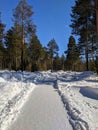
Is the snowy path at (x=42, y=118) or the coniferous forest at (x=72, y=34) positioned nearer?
the snowy path at (x=42, y=118)

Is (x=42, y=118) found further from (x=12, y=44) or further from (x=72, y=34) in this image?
(x=12, y=44)

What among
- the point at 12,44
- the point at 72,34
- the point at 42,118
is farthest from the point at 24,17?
the point at 42,118

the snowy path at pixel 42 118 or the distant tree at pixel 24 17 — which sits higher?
the distant tree at pixel 24 17

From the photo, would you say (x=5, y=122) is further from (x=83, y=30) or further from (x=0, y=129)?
(x=83, y=30)

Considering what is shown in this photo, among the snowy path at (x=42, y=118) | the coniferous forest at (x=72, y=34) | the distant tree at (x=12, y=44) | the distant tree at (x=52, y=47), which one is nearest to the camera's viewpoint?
the snowy path at (x=42, y=118)

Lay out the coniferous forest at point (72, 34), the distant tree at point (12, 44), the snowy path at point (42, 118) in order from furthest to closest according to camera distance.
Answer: the distant tree at point (12, 44) → the coniferous forest at point (72, 34) → the snowy path at point (42, 118)

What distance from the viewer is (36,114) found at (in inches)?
328

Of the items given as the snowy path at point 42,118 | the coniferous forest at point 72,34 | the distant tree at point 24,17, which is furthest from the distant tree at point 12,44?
the snowy path at point 42,118

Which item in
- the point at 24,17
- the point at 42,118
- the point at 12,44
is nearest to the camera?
the point at 42,118

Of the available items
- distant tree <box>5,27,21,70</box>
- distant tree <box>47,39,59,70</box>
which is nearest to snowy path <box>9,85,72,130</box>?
distant tree <box>5,27,21,70</box>

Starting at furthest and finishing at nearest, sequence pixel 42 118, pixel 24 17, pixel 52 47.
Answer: pixel 52 47 → pixel 24 17 → pixel 42 118

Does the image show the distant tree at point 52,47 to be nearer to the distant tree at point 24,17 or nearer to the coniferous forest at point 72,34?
the coniferous forest at point 72,34

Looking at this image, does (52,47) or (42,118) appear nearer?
(42,118)

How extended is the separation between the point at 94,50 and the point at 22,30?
43.8 feet
